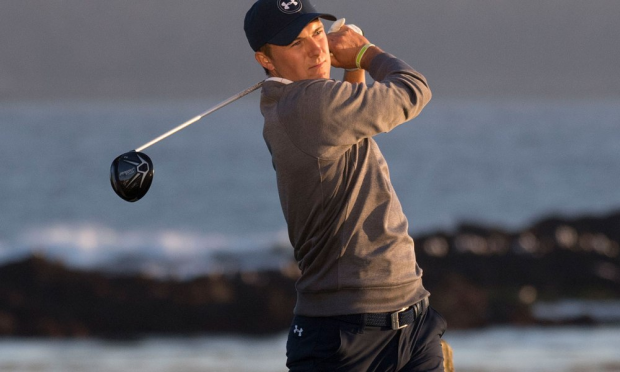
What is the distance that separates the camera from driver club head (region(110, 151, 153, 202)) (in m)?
3.50

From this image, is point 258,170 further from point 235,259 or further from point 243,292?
point 243,292

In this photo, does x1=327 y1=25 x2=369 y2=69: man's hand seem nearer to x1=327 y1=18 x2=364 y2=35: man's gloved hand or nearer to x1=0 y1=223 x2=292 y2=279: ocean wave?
x1=327 y1=18 x2=364 y2=35: man's gloved hand

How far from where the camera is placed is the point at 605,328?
1220 cm

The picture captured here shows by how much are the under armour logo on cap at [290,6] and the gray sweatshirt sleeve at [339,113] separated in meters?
0.31

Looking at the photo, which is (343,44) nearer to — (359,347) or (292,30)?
(292,30)

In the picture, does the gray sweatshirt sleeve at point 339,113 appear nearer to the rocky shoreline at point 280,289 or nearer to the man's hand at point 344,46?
the man's hand at point 344,46

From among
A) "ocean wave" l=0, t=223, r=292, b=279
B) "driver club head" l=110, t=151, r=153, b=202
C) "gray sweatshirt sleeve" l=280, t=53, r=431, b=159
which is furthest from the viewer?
"ocean wave" l=0, t=223, r=292, b=279

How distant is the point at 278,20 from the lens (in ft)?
11.8

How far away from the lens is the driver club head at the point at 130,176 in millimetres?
3500

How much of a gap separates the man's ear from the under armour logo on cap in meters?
0.19

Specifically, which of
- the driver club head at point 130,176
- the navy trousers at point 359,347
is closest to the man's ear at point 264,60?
the driver club head at point 130,176

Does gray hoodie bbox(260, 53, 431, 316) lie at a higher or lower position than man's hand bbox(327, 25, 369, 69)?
lower

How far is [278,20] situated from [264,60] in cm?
17

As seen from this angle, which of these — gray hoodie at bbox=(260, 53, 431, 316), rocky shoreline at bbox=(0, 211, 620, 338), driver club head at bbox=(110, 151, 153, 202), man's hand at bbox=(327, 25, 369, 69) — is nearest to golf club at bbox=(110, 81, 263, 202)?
driver club head at bbox=(110, 151, 153, 202)
